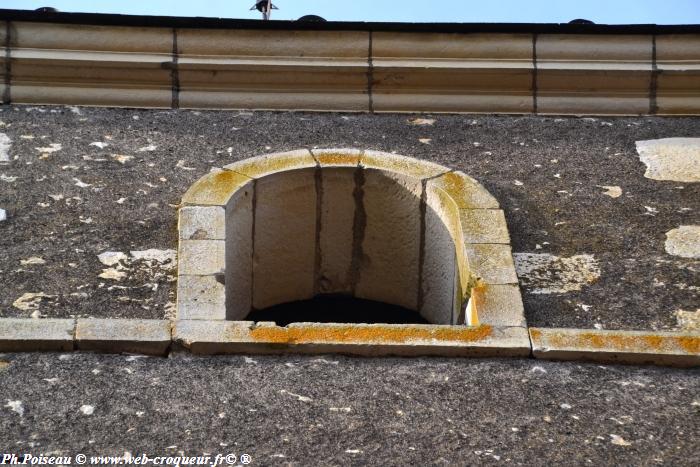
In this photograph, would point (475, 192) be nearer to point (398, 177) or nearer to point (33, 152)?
point (398, 177)

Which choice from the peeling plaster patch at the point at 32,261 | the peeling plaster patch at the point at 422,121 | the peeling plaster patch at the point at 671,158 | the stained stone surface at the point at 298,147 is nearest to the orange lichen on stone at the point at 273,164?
the stained stone surface at the point at 298,147

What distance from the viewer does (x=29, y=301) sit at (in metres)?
4.69

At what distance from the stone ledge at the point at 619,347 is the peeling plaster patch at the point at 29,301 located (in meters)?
1.73

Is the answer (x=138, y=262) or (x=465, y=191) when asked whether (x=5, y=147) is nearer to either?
(x=138, y=262)

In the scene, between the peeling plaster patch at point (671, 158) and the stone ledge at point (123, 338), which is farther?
the peeling plaster patch at point (671, 158)

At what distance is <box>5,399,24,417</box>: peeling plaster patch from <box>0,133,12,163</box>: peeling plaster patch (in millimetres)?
1822

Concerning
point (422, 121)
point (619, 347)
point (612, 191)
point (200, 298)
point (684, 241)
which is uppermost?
point (422, 121)

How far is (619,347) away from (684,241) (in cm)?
93

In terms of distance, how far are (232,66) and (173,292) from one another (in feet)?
5.88

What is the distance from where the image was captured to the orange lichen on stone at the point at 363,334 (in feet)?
14.6

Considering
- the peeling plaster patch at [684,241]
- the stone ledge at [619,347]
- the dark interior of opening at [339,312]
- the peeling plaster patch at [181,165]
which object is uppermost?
the peeling plaster patch at [181,165]

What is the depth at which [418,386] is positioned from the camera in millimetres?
4277

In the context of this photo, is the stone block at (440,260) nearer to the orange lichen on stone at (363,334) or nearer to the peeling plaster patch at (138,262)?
the orange lichen on stone at (363,334)

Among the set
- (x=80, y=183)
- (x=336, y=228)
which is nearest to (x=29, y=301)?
(x=80, y=183)
